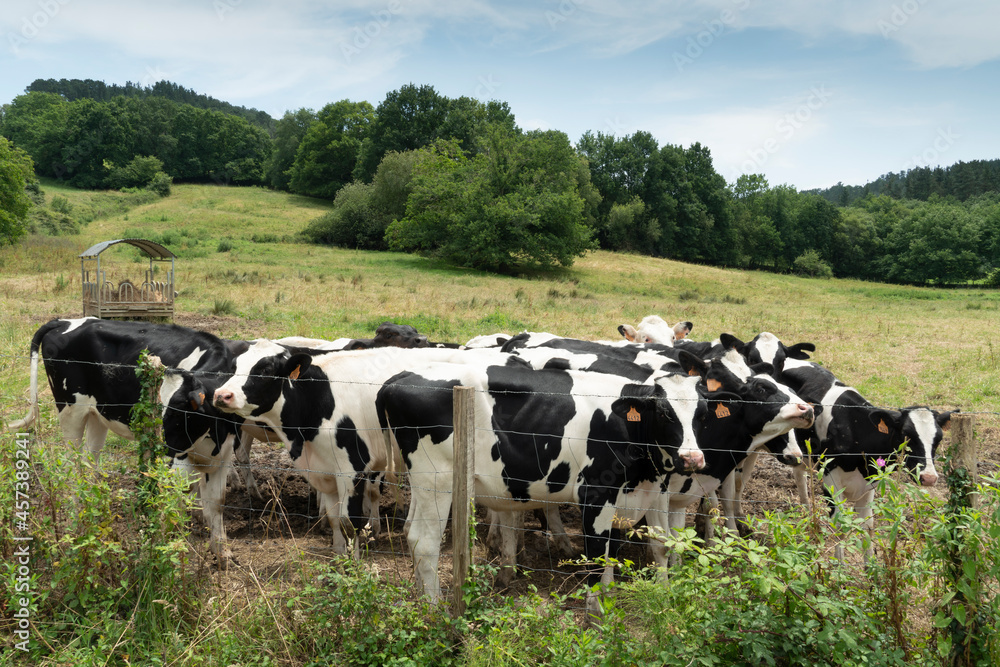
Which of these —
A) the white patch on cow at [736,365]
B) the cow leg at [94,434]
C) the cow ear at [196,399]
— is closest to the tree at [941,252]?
the white patch on cow at [736,365]

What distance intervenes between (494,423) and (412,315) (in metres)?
17.0

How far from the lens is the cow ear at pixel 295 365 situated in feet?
22.4

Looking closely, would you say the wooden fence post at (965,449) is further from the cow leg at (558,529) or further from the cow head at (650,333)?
the cow head at (650,333)

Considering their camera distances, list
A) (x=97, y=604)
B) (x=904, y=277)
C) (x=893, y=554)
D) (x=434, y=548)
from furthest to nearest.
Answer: (x=904, y=277) < (x=434, y=548) < (x=97, y=604) < (x=893, y=554)

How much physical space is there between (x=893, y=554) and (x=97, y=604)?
505 cm

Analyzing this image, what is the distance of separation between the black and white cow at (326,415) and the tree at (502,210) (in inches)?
1603

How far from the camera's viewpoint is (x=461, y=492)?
15.6 feet

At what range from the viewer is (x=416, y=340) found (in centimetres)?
1078

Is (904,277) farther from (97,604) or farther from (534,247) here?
(97,604)

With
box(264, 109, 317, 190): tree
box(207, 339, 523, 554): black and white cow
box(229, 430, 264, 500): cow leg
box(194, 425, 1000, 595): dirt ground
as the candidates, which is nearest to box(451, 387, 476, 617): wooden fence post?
box(194, 425, 1000, 595): dirt ground

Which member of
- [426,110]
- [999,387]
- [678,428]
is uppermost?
[426,110]

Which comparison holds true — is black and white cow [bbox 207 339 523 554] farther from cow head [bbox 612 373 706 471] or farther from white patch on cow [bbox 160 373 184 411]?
cow head [bbox 612 373 706 471]

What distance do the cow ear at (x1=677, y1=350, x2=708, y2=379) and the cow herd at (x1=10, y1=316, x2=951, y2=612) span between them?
22 millimetres

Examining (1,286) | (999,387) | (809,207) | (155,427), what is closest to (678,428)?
(155,427)
